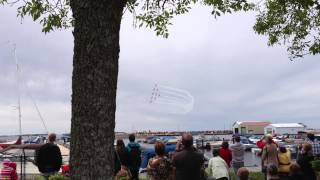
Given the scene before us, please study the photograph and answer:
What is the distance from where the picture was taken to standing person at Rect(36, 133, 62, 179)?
41.4 ft

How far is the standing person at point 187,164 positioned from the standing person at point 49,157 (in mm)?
4286

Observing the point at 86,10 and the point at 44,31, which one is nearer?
the point at 86,10

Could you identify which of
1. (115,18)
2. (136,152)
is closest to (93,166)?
(115,18)

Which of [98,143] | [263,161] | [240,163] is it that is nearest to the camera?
[98,143]

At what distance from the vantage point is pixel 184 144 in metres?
9.39

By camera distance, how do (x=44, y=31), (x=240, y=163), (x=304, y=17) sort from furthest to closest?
(x=304, y=17) → (x=240, y=163) → (x=44, y=31)

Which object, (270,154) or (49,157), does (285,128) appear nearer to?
(270,154)

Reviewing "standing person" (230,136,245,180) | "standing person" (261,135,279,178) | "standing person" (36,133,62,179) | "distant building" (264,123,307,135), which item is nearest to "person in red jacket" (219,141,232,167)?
"standing person" (230,136,245,180)

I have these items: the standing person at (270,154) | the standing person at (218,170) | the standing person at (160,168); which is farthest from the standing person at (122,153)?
the standing person at (160,168)

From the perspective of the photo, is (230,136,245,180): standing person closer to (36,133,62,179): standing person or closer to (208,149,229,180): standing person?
(208,149,229,180): standing person

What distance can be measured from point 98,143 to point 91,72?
632 mm

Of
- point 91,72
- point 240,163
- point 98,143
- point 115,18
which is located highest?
point 115,18

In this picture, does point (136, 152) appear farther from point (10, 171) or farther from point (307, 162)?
point (307, 162)

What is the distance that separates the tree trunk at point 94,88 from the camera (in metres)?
4.84
